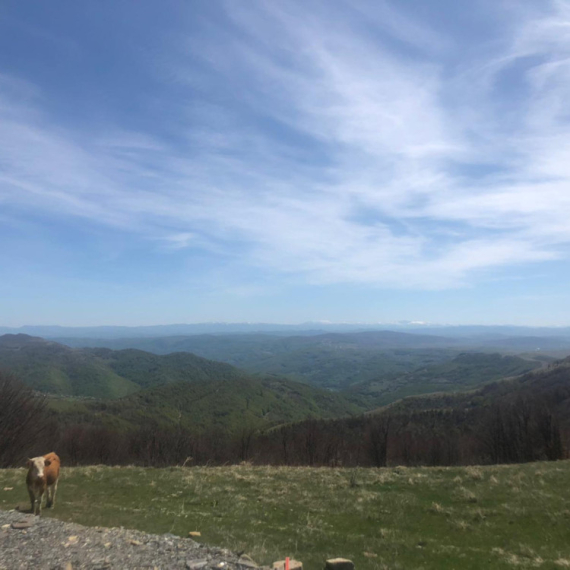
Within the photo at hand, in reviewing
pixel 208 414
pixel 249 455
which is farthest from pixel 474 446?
pixel 208 414

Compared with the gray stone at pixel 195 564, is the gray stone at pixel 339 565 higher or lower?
lower

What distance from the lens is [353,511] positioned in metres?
15.8

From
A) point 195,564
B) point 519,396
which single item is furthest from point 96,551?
point 519,396

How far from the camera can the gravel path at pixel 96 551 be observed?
7.18 meters

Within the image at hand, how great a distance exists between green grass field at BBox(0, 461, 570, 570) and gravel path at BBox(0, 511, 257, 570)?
1.37 metres

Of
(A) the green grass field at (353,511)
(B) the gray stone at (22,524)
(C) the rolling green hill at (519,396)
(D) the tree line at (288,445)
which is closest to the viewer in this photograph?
(B) the gray stone at (22,524)

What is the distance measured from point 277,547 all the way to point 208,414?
634ft

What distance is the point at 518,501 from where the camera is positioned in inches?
634

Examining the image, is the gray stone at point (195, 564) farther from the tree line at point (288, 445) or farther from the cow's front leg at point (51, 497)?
the tree line at point (288, 445)

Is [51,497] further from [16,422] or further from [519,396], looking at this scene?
[519,396]

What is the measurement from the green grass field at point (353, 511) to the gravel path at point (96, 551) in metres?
1.37

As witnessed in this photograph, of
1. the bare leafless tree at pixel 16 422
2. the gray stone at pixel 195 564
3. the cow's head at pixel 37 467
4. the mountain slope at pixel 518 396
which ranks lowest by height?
the mountain slope at pixel 518 396

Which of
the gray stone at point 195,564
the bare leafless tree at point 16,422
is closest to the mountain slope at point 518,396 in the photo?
the gray stone at point 195,564

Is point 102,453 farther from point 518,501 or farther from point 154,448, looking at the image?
point 518,501
